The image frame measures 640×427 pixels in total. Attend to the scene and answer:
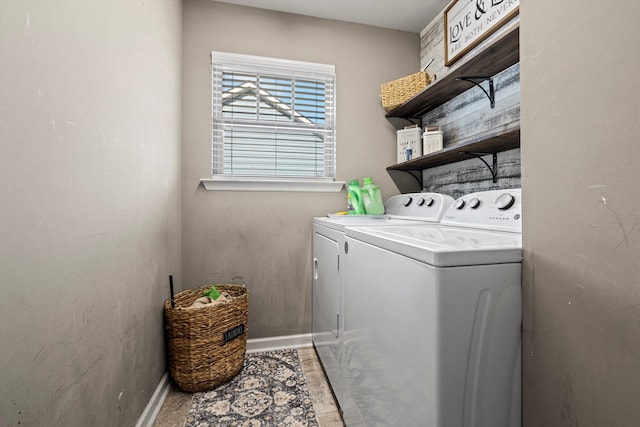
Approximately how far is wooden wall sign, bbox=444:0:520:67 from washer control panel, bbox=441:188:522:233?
0.95 m

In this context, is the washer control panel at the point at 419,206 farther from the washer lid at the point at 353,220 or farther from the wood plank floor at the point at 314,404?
the wood plank floor at the point at 314,404

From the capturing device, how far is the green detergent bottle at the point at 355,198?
2049mm

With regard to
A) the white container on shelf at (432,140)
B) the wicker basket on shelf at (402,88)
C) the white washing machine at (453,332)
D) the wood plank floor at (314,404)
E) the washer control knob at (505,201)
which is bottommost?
the wood plank floor at (314,404)

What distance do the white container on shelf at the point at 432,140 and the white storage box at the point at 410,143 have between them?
0.13 metres

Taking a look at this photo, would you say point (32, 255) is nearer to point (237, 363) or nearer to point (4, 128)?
point (4, 128)

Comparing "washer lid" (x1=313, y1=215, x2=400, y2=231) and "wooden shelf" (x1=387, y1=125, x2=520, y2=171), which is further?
"washer lid" (x1=313, y1=215, x2=400, y2=231)

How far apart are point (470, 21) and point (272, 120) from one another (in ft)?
4.68

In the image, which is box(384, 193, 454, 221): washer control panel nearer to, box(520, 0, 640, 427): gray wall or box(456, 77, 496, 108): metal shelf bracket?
box(456, 77, 496, 108): metal shelf bracket

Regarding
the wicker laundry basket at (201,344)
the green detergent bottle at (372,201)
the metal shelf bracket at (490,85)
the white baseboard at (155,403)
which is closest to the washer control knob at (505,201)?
the metal shelf bracket at (490,85)

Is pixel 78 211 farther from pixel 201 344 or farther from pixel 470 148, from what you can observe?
pixel 470 148

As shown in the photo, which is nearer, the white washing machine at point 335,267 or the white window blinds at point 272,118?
the white washing machine at point 335,267

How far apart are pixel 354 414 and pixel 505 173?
1.39 meters

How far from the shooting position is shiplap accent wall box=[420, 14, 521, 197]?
1497mm

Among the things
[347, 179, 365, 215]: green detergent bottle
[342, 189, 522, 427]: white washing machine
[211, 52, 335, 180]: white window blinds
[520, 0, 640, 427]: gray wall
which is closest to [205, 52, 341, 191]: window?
[211, 52, 335, 180]: white window blinds
